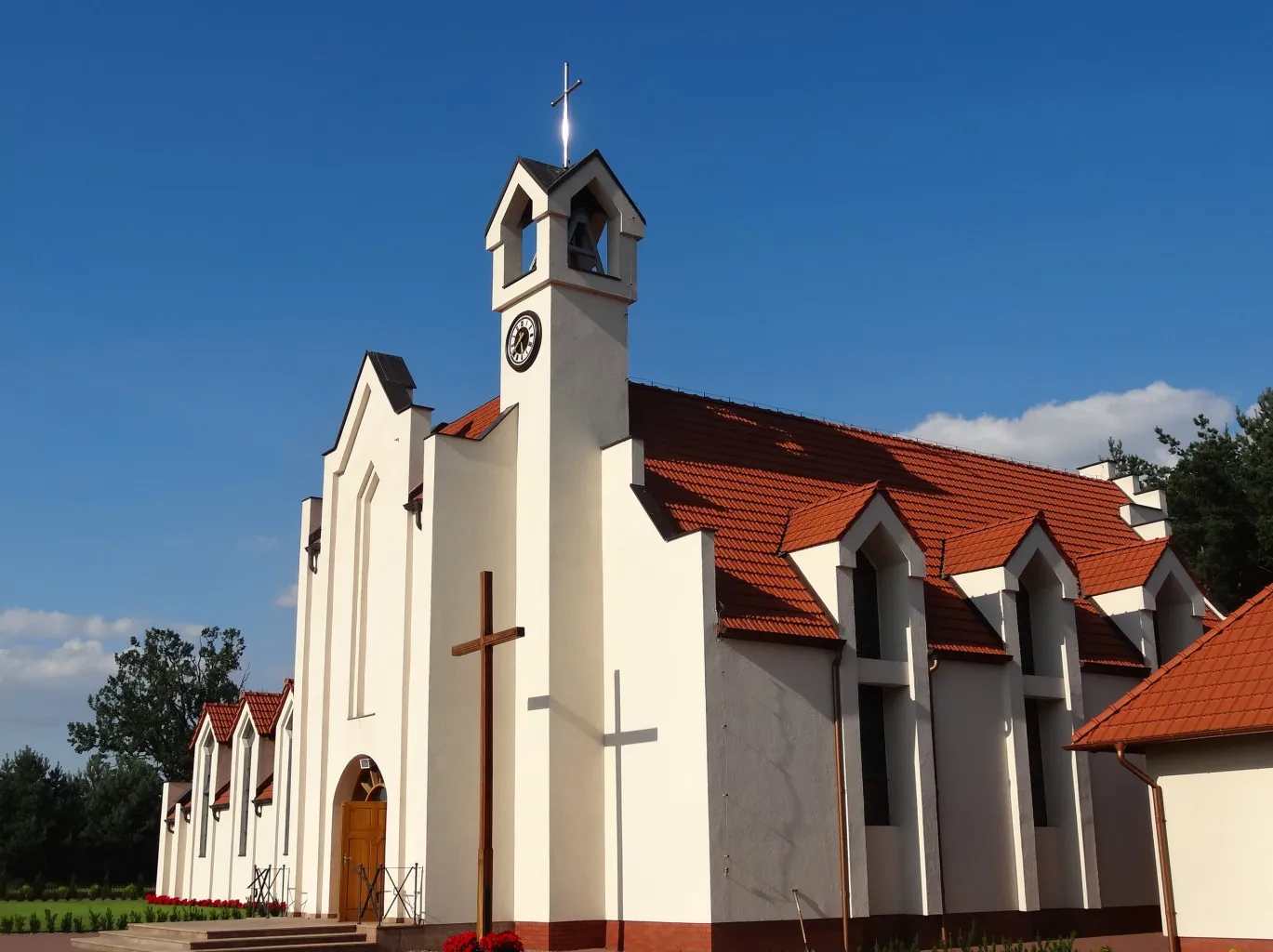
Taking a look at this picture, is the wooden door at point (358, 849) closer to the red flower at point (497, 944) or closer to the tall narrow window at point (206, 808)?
the red flower at point (497, 944)

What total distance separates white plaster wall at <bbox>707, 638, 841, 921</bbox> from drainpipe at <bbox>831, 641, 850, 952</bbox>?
0.30ft

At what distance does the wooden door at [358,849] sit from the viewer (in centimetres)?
2373

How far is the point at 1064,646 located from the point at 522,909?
11.1m

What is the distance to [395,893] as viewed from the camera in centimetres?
2125

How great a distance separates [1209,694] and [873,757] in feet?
22.2

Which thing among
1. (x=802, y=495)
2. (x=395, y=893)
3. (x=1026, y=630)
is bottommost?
(x=395, y=893)

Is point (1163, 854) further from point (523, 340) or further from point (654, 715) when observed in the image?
point (523, 340)

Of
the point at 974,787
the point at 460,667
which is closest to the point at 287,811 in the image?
the point at 460,667

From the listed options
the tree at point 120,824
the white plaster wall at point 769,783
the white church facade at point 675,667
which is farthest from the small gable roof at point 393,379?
the tree at point 120,824

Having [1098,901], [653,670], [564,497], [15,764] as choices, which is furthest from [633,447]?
[15,764]

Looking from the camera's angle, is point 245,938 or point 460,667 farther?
point 460,667

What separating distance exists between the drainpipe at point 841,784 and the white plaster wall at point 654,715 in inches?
96.3

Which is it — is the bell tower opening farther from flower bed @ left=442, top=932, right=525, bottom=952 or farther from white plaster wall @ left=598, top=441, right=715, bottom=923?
flower bed @ left=442, top=932, right=525, bottom=952

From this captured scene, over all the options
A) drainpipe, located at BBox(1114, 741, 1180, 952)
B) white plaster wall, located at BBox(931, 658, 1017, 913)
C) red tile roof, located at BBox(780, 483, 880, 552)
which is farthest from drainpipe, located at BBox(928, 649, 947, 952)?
→ drainpipe, located at BBox(1114, 741, 1180, 952)
